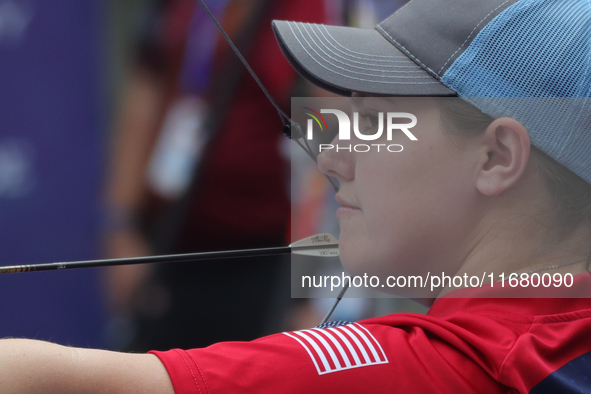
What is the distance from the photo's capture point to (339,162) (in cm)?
72

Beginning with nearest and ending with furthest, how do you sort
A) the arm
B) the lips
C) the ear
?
the arm → the ear → the lips

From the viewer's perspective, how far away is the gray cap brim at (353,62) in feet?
2.15

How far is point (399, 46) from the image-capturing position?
0.70m

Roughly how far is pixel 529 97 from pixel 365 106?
7.9 inches

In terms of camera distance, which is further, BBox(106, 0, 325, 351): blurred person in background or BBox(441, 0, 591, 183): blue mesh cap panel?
BBox(106, 0, 325, 351): blurred person in background

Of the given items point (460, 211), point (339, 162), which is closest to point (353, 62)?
point (339, 162)

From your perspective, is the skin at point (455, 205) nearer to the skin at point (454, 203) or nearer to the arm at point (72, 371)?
the skin at point (454, 203)

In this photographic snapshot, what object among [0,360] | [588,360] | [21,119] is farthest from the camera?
[21,119]

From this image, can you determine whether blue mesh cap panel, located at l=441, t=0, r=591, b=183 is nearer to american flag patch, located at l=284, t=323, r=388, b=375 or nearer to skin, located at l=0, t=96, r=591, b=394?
skin, located at l=0, t=96, r=591, b=394

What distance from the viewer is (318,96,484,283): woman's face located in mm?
637

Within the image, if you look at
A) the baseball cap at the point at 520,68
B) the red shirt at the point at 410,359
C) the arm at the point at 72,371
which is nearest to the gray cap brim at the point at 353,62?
the baseball cap at the point at 520,68

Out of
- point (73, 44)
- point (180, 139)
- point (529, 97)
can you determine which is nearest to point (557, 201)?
point (529, 97)

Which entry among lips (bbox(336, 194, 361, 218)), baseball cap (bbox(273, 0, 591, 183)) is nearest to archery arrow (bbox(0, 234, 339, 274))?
lips (bbox(336, 194, 361, 218))

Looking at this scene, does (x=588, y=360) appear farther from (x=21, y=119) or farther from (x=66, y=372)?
(x=21, y=119)
